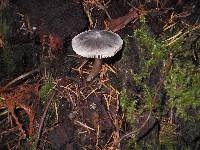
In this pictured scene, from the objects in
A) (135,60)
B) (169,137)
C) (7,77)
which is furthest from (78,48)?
(169,137)

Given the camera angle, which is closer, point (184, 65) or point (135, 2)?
point (184, 65)

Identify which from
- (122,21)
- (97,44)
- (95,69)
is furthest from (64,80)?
(122,21)

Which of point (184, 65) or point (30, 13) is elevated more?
point (30, 13)

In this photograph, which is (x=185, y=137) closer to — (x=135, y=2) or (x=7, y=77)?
(x=135, y=2)


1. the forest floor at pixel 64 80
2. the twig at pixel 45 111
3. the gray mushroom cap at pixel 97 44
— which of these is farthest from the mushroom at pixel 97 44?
the twig at pixel 45 111

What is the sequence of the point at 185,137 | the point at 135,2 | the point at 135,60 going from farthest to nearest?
the point at 135,2
the point at 135,60
the point at 185,137

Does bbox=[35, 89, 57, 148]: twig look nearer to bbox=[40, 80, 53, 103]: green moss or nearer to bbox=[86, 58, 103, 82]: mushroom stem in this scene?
bbox=[40, 80, 53, 103]: green moss

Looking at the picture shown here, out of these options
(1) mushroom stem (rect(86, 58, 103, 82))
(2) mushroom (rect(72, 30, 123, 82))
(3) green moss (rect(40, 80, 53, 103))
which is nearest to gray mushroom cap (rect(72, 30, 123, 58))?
(2) mushroom (rect(72, 30, 123, 82))
